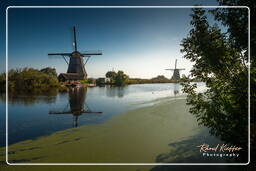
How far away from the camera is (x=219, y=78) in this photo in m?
2.88

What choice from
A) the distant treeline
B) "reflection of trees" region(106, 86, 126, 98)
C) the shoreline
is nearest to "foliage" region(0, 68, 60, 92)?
the distant treeline

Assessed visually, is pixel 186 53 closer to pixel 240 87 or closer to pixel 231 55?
pixel 231 55

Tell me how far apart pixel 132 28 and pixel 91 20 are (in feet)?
4.01

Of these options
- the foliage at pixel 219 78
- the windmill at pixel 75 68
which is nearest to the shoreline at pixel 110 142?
the foliage at pixel 219 78

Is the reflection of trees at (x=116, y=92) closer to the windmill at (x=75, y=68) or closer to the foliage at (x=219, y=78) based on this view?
the windmill at (x=75, y=68)

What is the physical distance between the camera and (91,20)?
4113 mm

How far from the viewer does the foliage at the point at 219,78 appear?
2637 millimetres

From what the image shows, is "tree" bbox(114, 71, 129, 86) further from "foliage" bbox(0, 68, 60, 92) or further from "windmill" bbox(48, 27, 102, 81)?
"foliage" bbox(0, 68, 60, 92)

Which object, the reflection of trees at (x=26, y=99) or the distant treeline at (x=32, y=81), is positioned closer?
the reflection of trees at (x=26, y=99)

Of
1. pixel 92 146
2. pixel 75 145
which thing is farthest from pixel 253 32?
pixel 75 145

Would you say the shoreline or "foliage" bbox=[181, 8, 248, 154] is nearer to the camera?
"foliage" bbox=[181, 8, 248, 154]

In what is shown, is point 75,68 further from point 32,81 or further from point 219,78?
point 219,78

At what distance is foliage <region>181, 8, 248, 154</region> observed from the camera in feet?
8.65

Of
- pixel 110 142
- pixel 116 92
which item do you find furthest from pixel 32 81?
pixel 110 142
